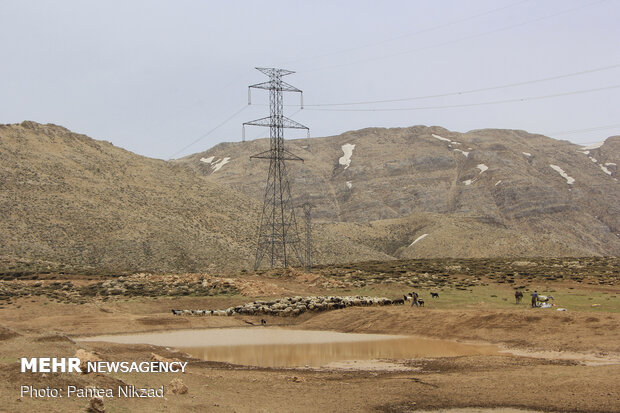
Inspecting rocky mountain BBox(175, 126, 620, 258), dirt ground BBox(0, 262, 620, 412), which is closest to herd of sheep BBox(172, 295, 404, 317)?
dirt ground BBox(0, 262, 620, 412)

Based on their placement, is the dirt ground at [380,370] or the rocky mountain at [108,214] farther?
the rocky mountain at [108,214]

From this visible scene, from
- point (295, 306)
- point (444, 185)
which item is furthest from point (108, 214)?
point (444, 185)

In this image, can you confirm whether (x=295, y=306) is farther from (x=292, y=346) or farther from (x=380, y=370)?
(x=380, y=370)

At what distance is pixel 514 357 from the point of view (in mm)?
21656

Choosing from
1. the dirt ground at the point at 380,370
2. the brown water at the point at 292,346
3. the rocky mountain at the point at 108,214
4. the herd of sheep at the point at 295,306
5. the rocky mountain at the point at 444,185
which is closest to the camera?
the dirt ground at the point at 380,370

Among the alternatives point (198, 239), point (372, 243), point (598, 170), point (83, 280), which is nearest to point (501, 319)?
point (83, 280)

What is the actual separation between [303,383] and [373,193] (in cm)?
13927

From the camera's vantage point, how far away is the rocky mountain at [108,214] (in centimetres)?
6556

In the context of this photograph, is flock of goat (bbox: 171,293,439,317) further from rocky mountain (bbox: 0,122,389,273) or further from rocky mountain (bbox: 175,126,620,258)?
rocky mountain (bbox: 175,126,620,258)

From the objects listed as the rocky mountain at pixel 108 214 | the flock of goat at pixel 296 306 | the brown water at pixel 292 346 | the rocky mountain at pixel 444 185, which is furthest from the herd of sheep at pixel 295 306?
the rocky mountain at pixel 444 185

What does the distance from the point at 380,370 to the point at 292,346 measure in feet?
26.4

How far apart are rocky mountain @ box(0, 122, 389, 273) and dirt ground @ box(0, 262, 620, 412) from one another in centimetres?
2517

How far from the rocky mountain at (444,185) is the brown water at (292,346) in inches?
2788

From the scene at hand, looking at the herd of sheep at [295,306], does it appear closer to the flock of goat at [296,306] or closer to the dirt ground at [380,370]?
the flock of goat at [296,306]
